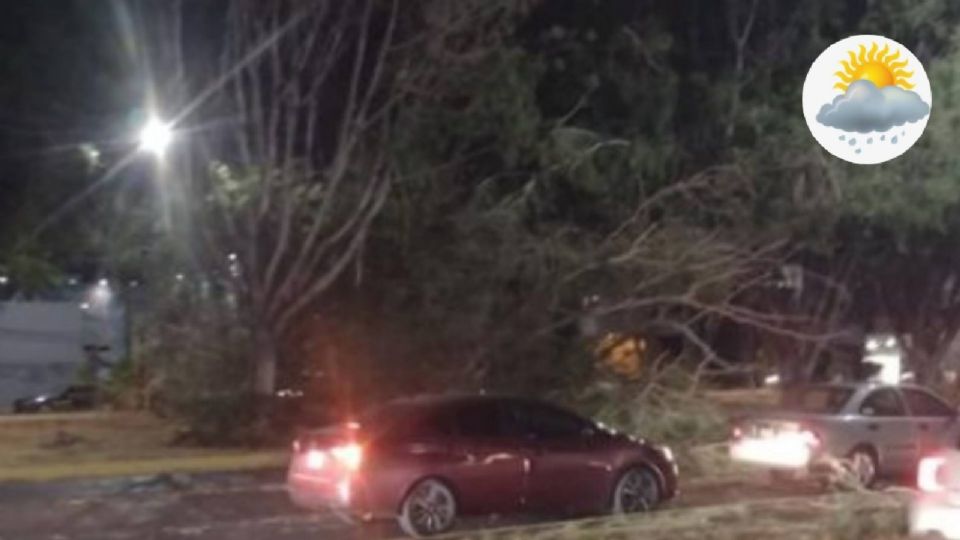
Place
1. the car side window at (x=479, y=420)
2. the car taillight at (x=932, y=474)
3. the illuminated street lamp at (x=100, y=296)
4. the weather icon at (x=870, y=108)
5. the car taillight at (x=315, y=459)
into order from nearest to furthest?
the car taillight at (x=932, y=474)
the car taillight at (x=315, y=459)
the car side window at (x=479, y=420)
the weather icon at (x=870, y=108)
the illuminated street lamp at (x=100, y=296)

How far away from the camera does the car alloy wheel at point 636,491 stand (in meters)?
18.9

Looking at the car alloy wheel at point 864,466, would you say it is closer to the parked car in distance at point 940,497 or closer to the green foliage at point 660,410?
the green foliage at point 660,410

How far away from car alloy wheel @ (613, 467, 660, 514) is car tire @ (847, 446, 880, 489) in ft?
12.3

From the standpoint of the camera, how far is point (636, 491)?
1906 centimetres

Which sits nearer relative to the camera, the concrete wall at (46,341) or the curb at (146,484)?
the curb at (146,484)

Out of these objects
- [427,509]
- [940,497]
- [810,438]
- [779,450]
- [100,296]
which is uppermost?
[100,296]

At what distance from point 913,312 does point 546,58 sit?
17856mm

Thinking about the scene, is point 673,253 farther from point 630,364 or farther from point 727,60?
point 727,60

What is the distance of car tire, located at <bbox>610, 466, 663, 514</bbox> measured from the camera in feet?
61.9

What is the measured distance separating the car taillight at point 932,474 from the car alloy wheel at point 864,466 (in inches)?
Result: 334

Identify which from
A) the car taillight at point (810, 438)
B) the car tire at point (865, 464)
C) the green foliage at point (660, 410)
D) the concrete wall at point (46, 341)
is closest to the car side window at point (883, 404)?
the car tire at point (865, 464)

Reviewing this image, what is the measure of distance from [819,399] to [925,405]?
5.23ft

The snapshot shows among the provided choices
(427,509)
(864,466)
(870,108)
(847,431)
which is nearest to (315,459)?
(427,509)

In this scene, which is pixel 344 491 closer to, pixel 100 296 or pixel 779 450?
pixel 779 450
